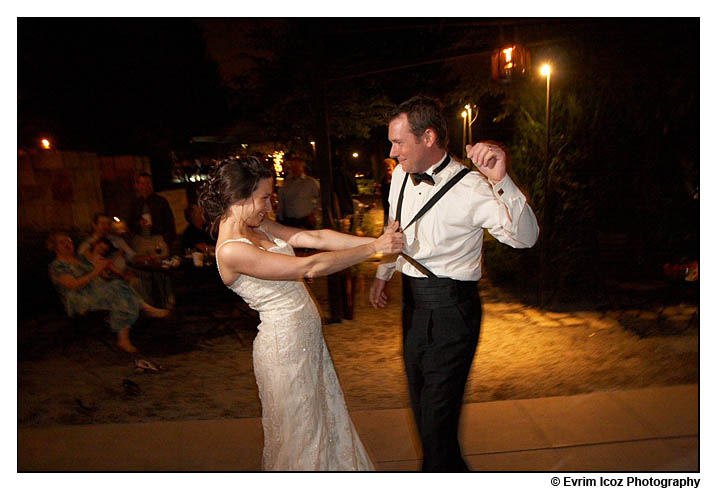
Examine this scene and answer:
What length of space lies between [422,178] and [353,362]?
2623 millimetres

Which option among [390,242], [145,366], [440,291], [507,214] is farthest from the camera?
[145,366]

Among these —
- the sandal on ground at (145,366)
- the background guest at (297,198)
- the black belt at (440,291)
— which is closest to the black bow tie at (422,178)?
the black belt at (440,291)

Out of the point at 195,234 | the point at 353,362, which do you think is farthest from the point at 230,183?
the point at 195,234

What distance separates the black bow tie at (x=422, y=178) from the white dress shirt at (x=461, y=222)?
0.02m

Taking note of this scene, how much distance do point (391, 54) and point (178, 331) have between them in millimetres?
10623

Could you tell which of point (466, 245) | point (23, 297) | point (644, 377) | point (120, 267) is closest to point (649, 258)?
point (644, 377)

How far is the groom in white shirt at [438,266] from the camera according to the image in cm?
255

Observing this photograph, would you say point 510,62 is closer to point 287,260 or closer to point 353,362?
point 353,362

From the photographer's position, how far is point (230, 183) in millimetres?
2576

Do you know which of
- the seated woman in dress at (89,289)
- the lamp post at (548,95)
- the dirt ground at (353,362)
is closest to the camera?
the dirt ground at (353,362)

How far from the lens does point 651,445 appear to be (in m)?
3.22

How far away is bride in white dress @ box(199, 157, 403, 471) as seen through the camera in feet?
8.29

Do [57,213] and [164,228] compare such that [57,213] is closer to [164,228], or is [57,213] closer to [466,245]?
[164,228]

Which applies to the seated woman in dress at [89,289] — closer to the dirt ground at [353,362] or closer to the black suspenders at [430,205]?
the dirt ground at [353,362]
